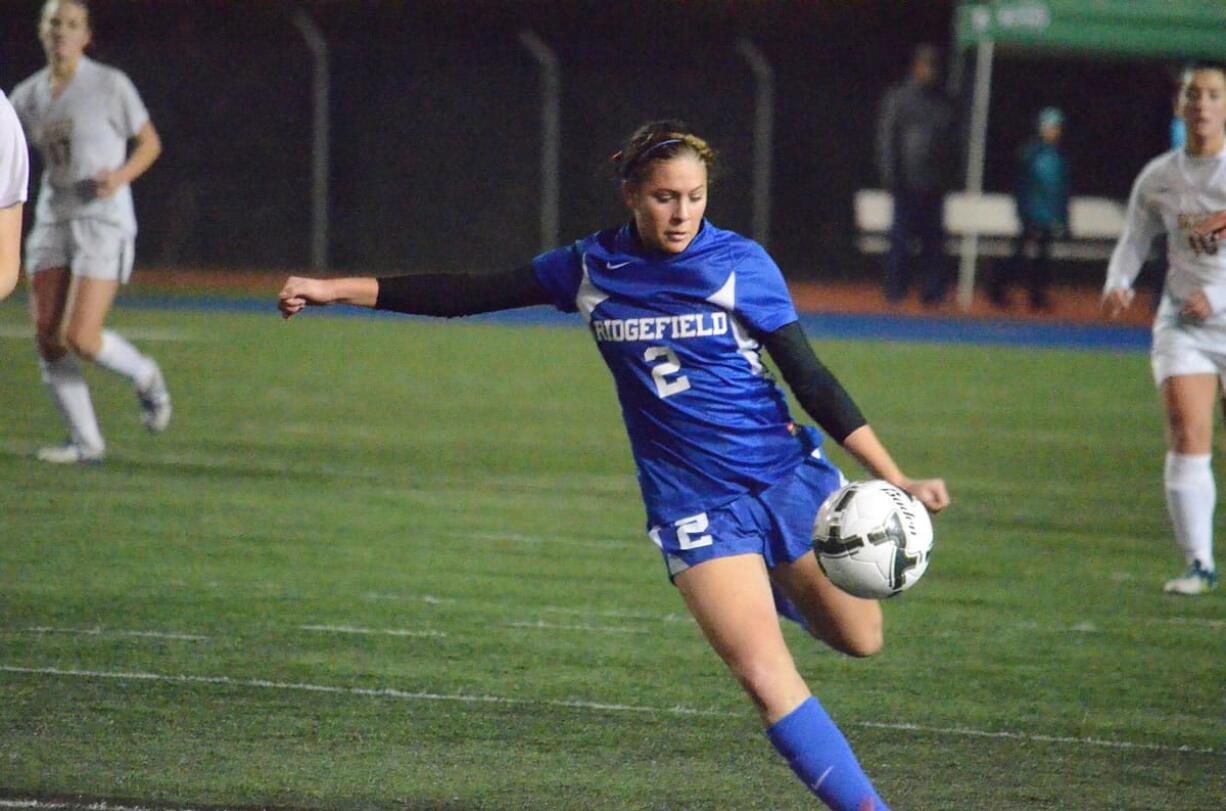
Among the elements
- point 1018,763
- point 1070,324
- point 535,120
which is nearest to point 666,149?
point 1018,763

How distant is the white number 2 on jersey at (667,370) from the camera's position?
4.82 meters

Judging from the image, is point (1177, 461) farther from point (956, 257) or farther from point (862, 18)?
point (862, 18)

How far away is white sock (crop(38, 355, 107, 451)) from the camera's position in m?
10.6

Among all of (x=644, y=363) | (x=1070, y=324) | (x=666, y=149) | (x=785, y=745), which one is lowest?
(x=1070, y=324)

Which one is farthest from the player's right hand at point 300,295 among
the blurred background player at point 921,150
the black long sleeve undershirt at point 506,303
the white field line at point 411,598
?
the blurred background player at point 921,150

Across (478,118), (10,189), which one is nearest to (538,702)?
(10,189)

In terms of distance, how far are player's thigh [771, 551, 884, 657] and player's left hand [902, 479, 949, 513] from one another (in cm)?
40

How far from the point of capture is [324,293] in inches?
199

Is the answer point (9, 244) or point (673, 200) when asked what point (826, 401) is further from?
point (9, 244)

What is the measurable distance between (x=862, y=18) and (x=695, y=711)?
73.7ft

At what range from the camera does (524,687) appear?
6.38m

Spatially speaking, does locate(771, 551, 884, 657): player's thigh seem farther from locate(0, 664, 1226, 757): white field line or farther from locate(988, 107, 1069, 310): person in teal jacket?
locate(988, 107, 1069, 310): person in teal jacket

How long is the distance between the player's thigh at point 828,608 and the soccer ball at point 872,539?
11 centimetres

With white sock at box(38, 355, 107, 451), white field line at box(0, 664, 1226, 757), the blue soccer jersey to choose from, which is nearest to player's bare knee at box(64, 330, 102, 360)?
white sock at box(38, 355, 107, 451)
